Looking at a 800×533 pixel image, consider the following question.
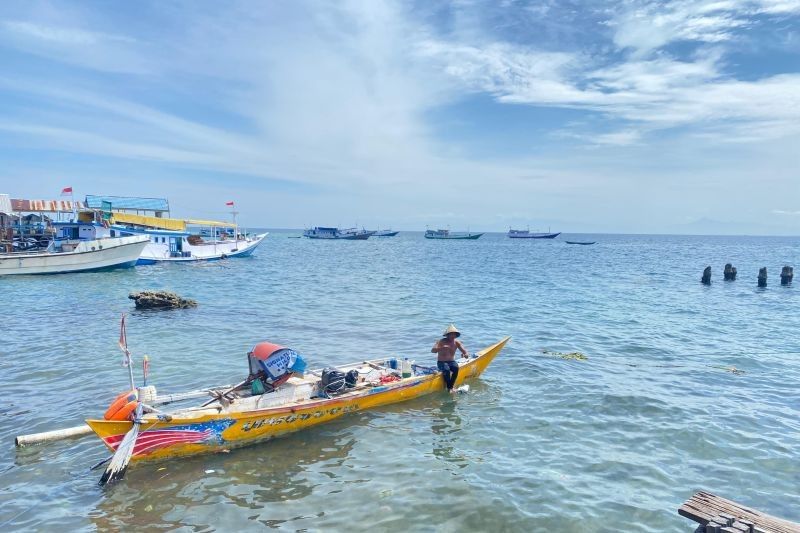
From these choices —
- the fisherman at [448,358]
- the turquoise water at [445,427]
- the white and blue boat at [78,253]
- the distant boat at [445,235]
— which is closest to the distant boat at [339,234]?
the distant boat at [445,235]

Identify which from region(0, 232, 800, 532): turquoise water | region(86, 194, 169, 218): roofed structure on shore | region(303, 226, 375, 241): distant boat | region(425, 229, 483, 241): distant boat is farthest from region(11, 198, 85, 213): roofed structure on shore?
region(425, 229, 483, 241): distant boat

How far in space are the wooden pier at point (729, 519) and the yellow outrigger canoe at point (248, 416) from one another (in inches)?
298

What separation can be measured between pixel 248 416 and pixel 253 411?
14 cm

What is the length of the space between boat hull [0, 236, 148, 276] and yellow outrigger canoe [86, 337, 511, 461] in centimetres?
3440

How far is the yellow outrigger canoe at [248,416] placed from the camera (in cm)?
963

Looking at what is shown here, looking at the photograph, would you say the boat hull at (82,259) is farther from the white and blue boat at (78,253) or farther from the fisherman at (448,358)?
the fisherman at (448,358)

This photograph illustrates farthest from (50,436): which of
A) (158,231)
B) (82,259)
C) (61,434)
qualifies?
(158,231)

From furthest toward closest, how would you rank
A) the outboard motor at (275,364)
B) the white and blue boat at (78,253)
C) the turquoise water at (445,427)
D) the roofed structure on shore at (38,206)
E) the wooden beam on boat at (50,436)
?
the roofed structure on shore at (38,206) → the white and blue boat at (78,253) → the outboard motor at (275,364) → the wooden beam on boat at (50,436) → the turquoise water at (445,427)

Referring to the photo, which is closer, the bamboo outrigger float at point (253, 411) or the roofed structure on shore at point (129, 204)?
the bamboo outrigger float at point (253, 411)

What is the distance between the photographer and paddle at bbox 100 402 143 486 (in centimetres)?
927

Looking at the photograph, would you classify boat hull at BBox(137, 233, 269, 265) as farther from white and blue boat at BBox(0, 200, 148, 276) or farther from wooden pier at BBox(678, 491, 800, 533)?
wooden pier at BBox(678, 491, 800, 533)

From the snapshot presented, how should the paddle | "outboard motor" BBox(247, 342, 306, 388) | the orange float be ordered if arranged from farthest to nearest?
"outboard motor" BBox(247, 342, 306, 388), the orange float, the paddle

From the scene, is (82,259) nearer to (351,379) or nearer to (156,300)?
(156,300)

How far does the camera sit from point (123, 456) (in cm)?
933
